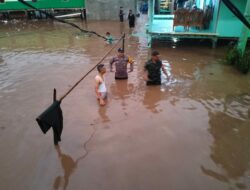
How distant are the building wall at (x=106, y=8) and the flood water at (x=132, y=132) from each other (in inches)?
692

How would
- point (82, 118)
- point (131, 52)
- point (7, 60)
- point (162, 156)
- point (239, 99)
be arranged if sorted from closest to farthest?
1. point (162, 156)
2. point (82, 118)
3. point (239, 99)
4. point (7, 60)
5. point (131, 52)

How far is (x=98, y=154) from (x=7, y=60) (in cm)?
905

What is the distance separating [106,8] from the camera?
26.6m

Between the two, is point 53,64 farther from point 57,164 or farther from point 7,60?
point 57,164

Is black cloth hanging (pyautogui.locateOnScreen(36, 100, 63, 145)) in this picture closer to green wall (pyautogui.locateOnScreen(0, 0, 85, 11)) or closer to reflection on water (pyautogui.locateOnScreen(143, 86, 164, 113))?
reflection on water (pyautogui.locateOnScreen(143, 86, 164, 113))

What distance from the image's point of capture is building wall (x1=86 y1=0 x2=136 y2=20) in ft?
85.8

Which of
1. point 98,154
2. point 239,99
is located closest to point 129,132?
point 98,154

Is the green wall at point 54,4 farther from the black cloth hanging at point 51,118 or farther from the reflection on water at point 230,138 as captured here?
the black cloth hanging at point 51,118

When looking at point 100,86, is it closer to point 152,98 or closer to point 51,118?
point 152,98

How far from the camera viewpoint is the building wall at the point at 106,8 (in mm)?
26156

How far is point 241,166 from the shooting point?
4.66 m

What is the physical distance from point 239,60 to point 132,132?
6118mm

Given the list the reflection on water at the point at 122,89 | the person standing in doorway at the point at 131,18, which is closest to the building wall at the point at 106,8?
the person standing in doorway at the point at 131,18

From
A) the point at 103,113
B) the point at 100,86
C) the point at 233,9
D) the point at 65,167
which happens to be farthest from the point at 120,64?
the point at 233,9
